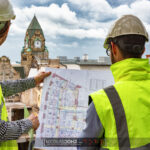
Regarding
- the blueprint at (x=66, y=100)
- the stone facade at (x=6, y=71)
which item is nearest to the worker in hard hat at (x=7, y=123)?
the blueprint at (x=66, y=100)

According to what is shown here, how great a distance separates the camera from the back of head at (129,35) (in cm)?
120

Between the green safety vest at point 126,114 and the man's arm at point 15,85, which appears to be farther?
the man's arm at point 15,85

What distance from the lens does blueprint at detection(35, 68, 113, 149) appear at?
1838 millimetres

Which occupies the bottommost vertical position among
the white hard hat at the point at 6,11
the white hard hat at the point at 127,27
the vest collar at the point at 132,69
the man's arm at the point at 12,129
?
the man's arm at the point at 12,129

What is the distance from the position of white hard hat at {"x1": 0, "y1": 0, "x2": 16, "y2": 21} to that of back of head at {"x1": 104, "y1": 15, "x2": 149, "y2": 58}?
727 millimetres

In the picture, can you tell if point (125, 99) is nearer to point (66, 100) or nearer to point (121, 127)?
point (121, 127)

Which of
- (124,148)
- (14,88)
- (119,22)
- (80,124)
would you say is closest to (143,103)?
(124,148)

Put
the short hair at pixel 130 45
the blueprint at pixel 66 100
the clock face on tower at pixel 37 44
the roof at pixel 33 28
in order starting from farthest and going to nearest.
Result: the roof at pixel 33 28 → the clock face on tower at pixel 37 44 → the blueprint at pixel 66 100 → the short hair at pixel 130 45

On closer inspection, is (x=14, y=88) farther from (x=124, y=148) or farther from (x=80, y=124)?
(x=124, y=148)

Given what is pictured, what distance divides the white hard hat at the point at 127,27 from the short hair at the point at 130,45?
0.08 feet

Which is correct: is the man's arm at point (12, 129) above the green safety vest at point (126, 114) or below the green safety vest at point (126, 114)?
below

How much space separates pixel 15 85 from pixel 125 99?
1.25 meters

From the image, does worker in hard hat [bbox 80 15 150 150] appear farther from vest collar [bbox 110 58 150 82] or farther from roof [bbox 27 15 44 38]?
roof [bbox 27 15 44 38]

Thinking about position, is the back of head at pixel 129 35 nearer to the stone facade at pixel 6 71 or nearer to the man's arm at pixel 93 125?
the man's arm at pixel 93 125
